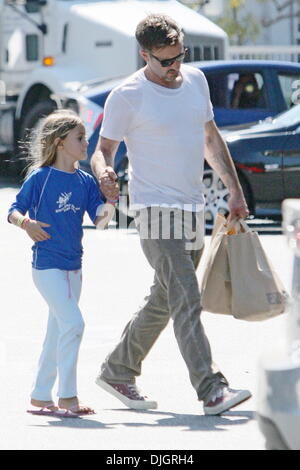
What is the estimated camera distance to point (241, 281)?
7016 mm

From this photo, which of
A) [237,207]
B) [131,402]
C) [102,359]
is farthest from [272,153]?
[131,402]

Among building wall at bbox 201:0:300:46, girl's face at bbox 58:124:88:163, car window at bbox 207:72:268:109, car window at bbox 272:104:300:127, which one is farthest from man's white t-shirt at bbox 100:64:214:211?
building wall at bbox 201:0:300:46

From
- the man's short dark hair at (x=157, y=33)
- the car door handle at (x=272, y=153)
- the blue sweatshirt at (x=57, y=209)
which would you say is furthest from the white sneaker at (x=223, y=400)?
the car door handle at (x=272, y=153)

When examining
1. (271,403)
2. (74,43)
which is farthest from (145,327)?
(74,43)

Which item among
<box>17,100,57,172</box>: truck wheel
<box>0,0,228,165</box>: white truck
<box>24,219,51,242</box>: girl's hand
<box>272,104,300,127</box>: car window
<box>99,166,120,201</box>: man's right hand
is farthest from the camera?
<box>0,0,228,165</box>: white truck

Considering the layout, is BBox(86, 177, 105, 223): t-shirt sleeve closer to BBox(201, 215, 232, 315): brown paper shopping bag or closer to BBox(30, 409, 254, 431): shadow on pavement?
BBox(201, 215, 232, 315): brown paper shopping bag

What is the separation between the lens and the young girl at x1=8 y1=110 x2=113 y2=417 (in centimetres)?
691

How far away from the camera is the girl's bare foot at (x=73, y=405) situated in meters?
6.98

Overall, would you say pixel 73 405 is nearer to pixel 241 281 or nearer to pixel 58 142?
pixel 241 281

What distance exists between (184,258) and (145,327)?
44 cm

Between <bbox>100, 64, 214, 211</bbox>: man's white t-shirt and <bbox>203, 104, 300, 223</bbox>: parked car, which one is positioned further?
<bbox>203, 104, 300, 223</bbox>: parked car

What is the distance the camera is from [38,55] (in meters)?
21.0

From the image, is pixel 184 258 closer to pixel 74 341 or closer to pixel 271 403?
pixel 74 341

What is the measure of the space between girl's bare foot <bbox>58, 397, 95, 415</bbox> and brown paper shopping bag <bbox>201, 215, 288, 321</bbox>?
2.48 feet
